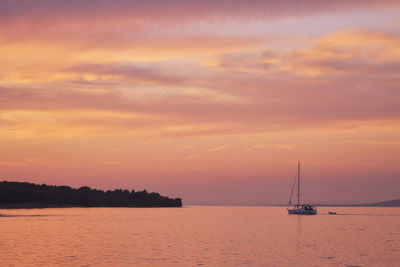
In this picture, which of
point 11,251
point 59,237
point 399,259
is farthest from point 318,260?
point 59,237

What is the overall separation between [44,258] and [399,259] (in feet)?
137

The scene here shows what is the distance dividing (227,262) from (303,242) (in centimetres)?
3219

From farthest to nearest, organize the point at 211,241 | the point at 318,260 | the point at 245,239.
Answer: the point at 245,239, the point at 211,241, the point at 318,260

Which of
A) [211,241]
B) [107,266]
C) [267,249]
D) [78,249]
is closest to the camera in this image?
[107,266]

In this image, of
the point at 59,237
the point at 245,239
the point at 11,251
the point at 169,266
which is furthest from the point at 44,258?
the point at 245,239

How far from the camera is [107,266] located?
54812 mm

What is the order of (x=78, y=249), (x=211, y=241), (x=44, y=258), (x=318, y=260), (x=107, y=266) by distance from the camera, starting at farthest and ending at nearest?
(x=211, y=241)
(x=78, y=249)
(x=318, y=260)
(x=44, y=258)
(x=107, y=266)

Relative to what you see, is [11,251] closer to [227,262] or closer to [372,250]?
[227,262]

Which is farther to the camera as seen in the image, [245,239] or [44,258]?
[245,239]

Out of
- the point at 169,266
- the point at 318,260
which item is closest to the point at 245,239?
the point at 318,260

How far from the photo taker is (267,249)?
75.8 meters

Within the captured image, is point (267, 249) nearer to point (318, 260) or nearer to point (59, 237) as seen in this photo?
point (318, 260)

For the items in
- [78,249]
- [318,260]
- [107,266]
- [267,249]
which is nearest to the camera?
[107,266]

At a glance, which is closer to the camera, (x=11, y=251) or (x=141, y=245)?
(x=11, y=251)
